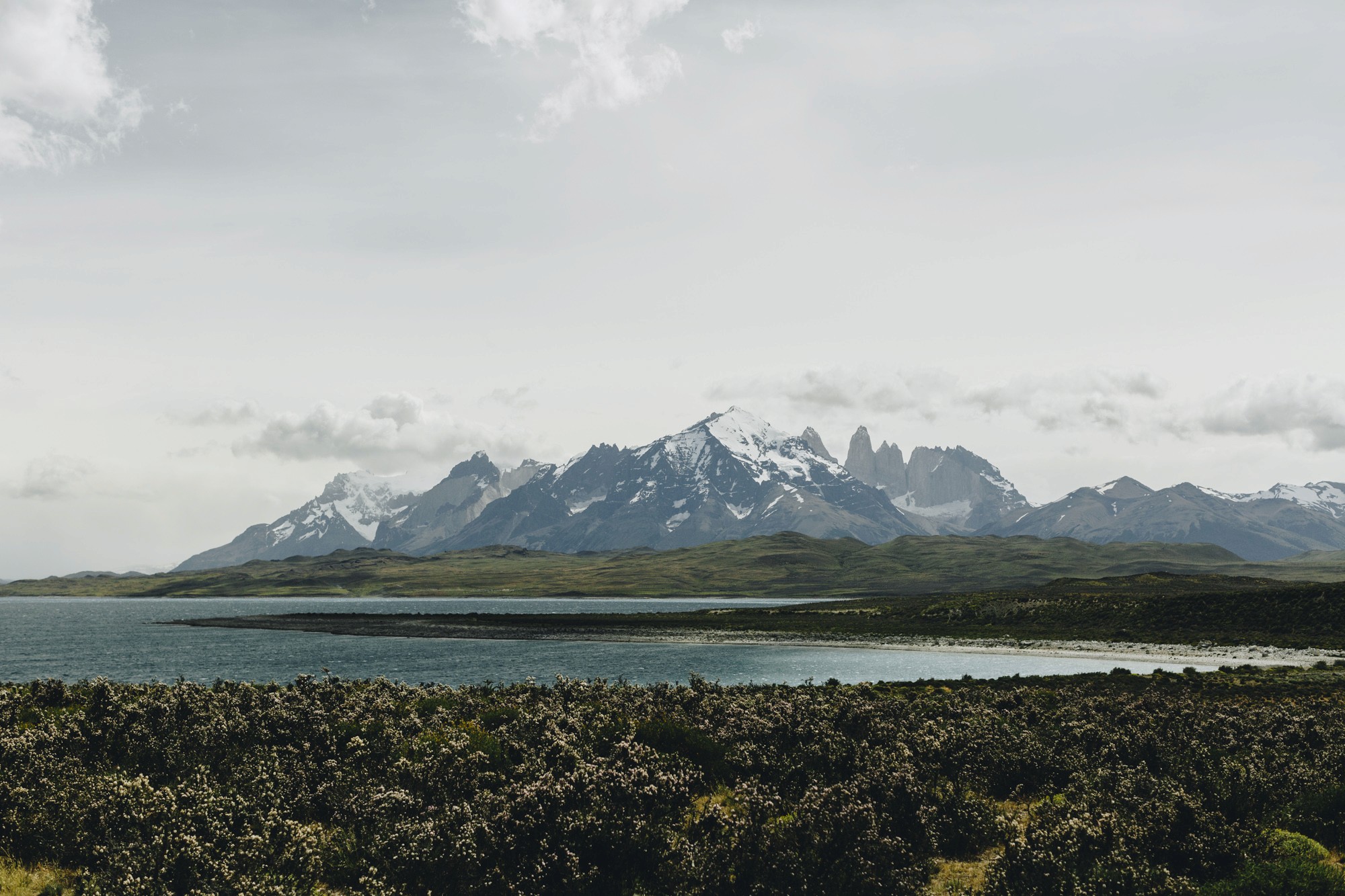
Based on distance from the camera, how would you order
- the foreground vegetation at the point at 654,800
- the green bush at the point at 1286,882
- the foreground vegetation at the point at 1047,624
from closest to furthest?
the green bush at the point at 1286,882 → the foreground vegetation at the point at 654,800 → the foreground vegetation at the point at 1047,624

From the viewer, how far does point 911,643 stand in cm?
13838

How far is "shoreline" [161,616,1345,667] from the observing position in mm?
99875

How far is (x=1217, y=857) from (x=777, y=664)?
92.0 m

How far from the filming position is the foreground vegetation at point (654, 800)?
16.2 m

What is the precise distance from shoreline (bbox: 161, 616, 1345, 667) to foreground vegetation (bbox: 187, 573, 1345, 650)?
1.06 m

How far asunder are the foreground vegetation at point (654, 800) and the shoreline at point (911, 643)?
75520 mm

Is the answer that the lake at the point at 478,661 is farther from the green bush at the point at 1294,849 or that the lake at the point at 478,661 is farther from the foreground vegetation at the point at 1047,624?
the green bush at the point at 1294,849

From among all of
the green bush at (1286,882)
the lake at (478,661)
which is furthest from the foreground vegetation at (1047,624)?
the green bush at (1286,882)

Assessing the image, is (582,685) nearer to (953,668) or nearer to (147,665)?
→ (953,668)

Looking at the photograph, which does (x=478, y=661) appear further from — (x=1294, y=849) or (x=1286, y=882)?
(x=1286, y=882)

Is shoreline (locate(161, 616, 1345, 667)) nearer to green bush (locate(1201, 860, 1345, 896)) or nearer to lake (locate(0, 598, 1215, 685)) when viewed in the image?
lake (locate(0, 598, 1215, 685))

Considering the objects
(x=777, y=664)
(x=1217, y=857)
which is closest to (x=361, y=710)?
(x=1217, y=857)

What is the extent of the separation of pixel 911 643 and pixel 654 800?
424 feet

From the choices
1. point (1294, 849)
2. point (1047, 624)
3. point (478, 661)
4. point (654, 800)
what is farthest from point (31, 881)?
point (1047, 624)
